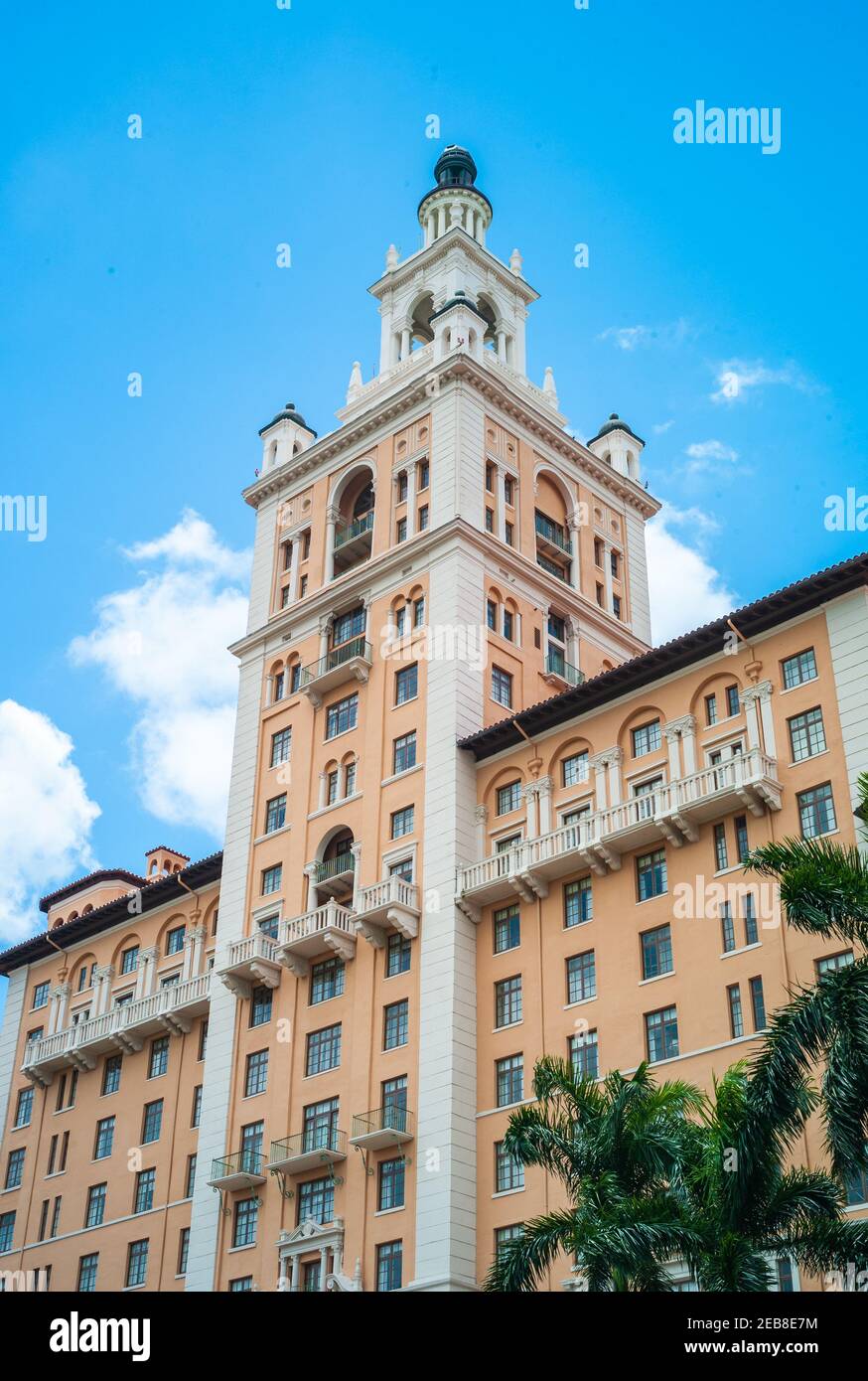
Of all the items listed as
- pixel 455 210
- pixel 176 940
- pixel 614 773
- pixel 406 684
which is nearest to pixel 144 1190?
pixel 176 940

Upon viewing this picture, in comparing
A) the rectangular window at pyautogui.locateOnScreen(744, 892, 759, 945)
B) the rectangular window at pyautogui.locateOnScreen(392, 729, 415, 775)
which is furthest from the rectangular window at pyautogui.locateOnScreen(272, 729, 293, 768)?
the rectangular window at pyautogui.locateOnScreen(744, 892, 759, 945)

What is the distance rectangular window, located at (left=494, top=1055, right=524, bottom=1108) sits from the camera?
4381cm

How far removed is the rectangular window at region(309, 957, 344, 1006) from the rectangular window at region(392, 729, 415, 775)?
22.0ft

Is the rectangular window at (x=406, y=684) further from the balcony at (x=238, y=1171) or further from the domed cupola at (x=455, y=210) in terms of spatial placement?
the domed cupola at (x=455, y=210)

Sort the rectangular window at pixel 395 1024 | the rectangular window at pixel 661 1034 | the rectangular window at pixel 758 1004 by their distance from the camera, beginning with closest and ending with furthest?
1. the rectangular window at pixel 758 1004
2. the rectangular window at pixel 661 1034
3. the rectangular window at pixel 395 1024

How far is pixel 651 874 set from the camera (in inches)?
1724

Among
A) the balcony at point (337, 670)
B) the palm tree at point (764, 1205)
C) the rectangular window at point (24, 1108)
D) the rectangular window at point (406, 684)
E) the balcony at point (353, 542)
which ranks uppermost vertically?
the balcony at point (353, 542)

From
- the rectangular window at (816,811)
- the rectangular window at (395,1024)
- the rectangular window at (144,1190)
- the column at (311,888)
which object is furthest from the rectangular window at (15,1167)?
the rectangular window at (816,811)

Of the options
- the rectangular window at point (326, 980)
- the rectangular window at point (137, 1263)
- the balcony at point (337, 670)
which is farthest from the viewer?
the balcony at point (337, 670)

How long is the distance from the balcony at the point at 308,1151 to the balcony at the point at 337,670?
15989mm

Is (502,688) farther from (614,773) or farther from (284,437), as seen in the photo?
(284,437)

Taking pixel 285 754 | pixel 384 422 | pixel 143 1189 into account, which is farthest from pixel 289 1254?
pixel 384 422

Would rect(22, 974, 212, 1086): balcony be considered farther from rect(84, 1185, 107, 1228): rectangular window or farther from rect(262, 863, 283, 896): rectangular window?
rect(84, 1185, 107, 1228): rectangular window

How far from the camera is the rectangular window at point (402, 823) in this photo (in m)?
50.8
